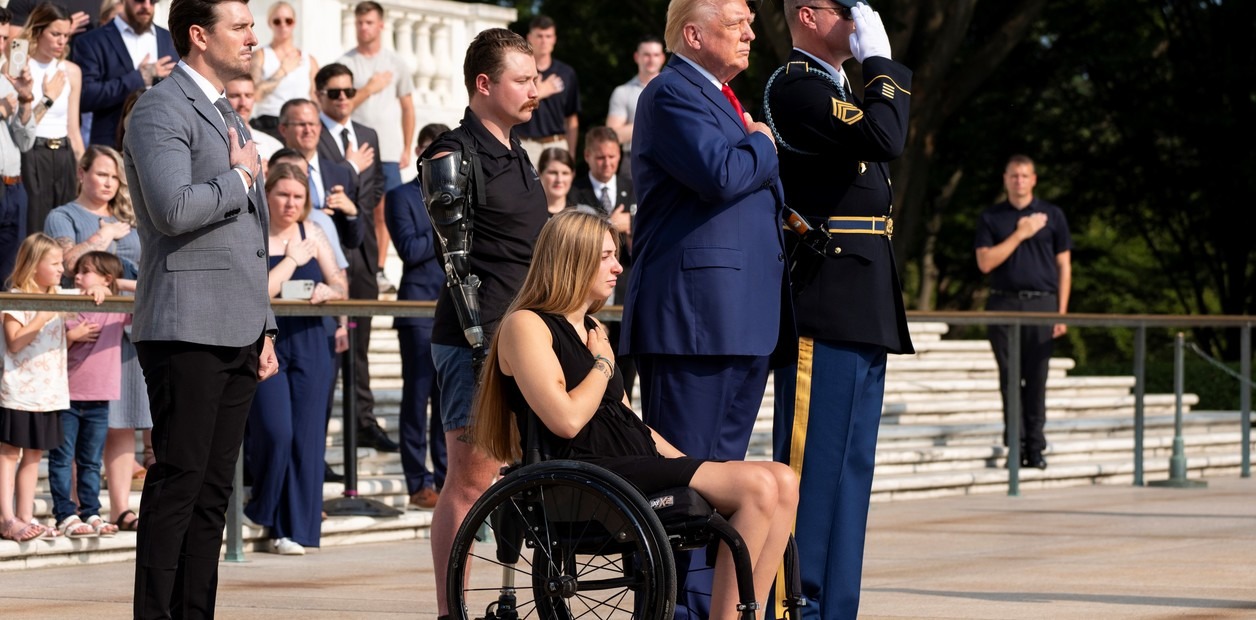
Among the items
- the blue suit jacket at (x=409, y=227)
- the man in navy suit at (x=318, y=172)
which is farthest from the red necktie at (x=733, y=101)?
the man in navy suit at (x=318, y=172)

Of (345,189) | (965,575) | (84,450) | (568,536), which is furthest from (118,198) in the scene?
(568,536)

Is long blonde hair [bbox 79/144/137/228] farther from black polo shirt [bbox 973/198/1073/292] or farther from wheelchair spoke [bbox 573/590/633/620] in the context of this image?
black polo shirt [bbox 973/198/1073/292]

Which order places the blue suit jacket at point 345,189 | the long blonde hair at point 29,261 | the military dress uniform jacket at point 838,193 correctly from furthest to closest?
the blue suit jacket at point 345,189 → the long blonde hair at point 29,261 → the military dress uniform jacket at point 838,193

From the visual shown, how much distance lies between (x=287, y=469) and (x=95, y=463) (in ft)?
2.63

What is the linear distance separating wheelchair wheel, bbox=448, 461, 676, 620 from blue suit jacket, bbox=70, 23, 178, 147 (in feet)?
22.8

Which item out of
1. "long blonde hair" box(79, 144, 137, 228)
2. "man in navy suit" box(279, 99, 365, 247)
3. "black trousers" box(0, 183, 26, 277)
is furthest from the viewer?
"man in navy suit" box(279, 99, 365, 247)

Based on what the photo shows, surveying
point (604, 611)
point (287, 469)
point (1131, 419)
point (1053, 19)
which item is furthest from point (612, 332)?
point (1053, 19)

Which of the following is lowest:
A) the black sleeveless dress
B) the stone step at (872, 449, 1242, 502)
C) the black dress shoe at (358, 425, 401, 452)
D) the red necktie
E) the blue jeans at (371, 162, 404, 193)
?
the stone step at (872, 449, 1242, 502)

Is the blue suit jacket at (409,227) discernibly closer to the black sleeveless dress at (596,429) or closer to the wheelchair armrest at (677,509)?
the black sleeveless dress at (596,429)

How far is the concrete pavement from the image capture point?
691cm

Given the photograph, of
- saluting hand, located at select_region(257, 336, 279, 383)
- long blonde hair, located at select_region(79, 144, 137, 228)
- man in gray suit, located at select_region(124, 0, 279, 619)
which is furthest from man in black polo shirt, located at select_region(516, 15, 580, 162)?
man in gray suit, located at select_region(124, 0, 279, 619)

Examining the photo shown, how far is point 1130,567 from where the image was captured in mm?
8305

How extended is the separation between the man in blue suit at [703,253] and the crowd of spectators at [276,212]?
3113 millimetres

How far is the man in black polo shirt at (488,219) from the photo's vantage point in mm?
6035
